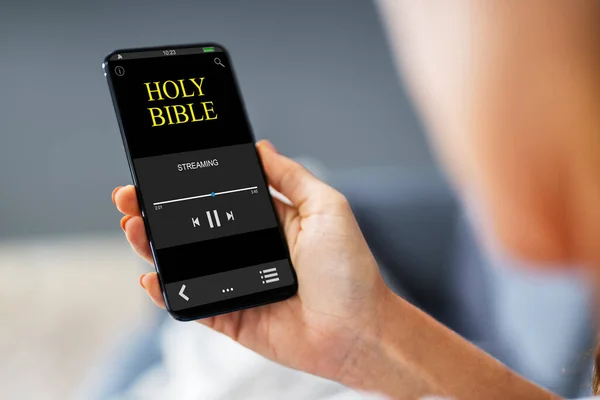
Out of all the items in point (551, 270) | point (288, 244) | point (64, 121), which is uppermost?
point (64, 121)

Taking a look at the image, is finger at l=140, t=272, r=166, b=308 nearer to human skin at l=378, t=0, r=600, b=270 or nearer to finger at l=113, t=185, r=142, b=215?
finger at l=113, t=185, r=142, b=215

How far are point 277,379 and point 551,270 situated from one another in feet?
1.00

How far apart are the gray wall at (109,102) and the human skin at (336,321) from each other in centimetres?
10

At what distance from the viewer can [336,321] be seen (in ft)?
1.89

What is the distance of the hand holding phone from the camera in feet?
1.87

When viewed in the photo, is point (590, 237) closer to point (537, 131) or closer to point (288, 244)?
point (537, 131)

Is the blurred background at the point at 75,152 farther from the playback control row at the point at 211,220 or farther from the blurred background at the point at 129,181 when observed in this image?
the playback control row at the point at 211,220

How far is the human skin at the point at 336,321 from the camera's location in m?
0.57

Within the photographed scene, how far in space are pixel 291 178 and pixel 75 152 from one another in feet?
0.66

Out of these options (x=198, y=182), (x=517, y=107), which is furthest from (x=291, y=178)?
(x=517, y=107)

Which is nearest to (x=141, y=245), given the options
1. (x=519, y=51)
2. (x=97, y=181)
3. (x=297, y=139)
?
(x=97, y=181)

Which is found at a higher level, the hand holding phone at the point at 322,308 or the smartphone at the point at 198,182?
the smartphone at the point at 198,182

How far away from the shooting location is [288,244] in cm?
59

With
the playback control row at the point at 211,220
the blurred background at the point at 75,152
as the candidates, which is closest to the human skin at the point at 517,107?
the blurred background at the point at 75,152
